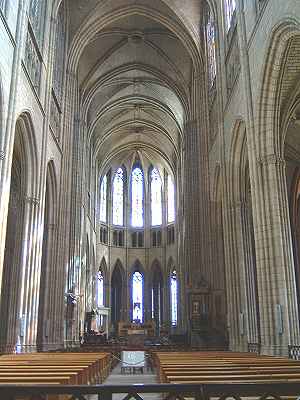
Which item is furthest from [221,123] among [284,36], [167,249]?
[167,249]

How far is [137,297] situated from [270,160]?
1370 inches

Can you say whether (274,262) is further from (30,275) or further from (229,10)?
(229,10)

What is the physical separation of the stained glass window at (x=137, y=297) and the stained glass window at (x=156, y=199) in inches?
238

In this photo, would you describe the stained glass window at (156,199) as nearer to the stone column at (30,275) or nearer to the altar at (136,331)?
the altar at (136,331)

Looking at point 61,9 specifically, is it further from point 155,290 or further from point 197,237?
point 155,290

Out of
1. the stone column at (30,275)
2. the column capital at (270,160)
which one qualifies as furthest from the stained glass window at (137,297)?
the column capital at (270,160)

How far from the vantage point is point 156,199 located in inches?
1946

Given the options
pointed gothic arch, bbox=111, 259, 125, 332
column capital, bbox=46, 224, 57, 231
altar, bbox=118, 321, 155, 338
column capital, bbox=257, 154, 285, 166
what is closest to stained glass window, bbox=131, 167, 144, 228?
pointed gothic arch, bbox=111, 259, 125, 332

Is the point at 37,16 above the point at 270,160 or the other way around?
above

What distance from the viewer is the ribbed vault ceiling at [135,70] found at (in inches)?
1038

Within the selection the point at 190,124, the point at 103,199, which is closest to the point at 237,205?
the point at 190,124

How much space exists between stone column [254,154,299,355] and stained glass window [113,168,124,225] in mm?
35555

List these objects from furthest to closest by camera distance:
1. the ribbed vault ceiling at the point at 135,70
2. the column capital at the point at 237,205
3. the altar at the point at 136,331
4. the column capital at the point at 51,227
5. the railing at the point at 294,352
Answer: the altar at the point at 136,331
the ribbed vault ceiling at the point at 135,70
the column capital at the point at 51,227
the column capital at the point at 237,205
the railing at the point at 294,352

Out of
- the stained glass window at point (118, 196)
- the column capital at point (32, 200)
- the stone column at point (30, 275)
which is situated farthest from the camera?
the stained glass window at point (118, 196)
